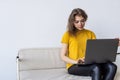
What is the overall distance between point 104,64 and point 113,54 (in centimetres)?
16

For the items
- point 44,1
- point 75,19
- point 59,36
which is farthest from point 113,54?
point 44,1

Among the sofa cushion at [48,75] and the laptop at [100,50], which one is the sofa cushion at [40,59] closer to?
the sofa cushion at [48,75]

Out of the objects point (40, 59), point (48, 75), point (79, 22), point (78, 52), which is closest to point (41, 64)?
point (40, 59)

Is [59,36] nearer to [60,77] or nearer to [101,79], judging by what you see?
[60,77]

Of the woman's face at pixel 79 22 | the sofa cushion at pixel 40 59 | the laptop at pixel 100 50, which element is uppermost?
the woman's face at pixel 79 22

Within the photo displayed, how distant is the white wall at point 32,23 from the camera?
8.53 ft

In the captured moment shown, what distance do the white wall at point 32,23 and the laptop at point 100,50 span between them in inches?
31.2

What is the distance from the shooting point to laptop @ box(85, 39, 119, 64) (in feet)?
6.55

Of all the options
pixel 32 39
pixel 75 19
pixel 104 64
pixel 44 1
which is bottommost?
pixel 104 64

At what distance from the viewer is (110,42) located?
2.03 meters

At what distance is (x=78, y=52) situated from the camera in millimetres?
2420

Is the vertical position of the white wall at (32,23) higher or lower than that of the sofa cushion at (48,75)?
higher

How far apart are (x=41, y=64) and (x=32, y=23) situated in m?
0.50

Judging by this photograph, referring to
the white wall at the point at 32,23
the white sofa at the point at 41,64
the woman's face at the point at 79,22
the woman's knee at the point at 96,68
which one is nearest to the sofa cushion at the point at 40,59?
the white sofa at the point at 41,64
